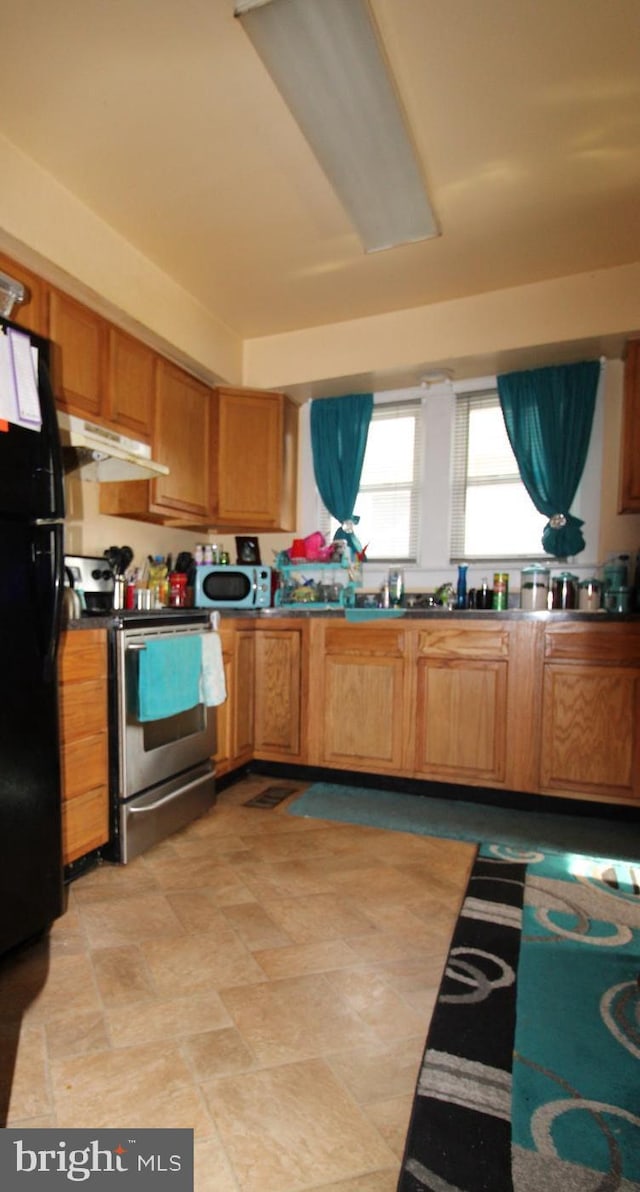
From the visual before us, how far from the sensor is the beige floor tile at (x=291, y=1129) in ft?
3.10

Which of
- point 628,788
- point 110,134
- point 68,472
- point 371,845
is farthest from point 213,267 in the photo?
point 628,788

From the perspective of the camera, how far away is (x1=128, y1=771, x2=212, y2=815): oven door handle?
2088 millimetres

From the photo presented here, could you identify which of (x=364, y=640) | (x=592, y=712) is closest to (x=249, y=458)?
(x=364, y=640)

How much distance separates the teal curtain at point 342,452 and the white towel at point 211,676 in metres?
1.32

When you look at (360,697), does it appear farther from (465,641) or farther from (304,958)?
(304,958)

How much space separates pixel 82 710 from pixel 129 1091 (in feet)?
3.58

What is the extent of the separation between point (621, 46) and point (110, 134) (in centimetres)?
165

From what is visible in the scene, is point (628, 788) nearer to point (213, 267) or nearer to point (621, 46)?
point (621, 46)

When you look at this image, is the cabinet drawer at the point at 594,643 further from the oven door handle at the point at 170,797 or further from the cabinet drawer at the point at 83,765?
the cabinet drawer at the point at 83,765

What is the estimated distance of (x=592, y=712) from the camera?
256 cm

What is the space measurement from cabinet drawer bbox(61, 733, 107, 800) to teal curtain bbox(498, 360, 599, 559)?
8.03ft

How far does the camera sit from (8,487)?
1.46 meters

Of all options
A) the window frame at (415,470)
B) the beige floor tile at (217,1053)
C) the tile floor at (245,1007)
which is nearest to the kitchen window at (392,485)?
the window frame at (415,470)

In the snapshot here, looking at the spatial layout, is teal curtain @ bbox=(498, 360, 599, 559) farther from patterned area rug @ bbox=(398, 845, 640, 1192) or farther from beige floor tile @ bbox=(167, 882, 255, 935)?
beige floor tile @ bbox=(167, 882, 255, 935)
